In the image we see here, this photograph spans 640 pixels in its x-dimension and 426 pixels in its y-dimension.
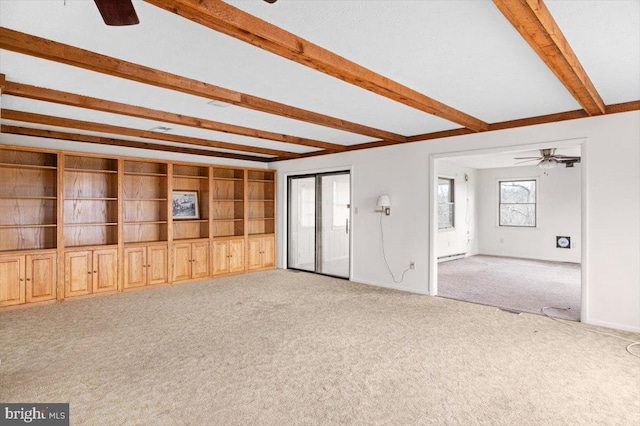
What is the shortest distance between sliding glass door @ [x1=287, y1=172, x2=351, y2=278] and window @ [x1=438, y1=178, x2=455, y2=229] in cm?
340

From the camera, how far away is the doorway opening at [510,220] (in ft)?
23.1

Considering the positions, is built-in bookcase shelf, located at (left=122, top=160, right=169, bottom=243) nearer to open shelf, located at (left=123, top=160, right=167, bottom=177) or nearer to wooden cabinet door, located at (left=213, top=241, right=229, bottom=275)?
open shelf, located at (left=123, top=160, right=167, bottom=177)

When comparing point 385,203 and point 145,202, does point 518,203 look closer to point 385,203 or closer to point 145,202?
point 385,203

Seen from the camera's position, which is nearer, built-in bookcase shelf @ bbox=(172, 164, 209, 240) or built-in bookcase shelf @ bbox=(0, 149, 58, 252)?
built-in bookcase shelf @ bbox=(0, 149, 58, 252)

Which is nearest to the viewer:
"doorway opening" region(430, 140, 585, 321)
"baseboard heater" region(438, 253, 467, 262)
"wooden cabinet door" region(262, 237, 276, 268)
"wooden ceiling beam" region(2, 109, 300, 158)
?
"wooden ceiling beam" region(2, 109, 300, 158)

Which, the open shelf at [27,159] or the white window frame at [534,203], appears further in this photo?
the white window frame at [534,203]

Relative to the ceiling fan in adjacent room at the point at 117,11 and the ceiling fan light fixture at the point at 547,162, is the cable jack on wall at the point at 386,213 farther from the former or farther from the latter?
the ceiling fan in adjacent room at the point at 117,11

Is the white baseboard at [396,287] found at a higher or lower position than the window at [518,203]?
lower

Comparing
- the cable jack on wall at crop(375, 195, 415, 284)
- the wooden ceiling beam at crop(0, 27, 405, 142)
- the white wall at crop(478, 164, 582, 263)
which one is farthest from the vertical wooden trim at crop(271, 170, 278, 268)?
the white wall at crop(478, 164, 582, 263)

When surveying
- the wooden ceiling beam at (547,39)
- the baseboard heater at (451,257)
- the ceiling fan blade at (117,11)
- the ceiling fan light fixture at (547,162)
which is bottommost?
the baseboard heater at (451,257)

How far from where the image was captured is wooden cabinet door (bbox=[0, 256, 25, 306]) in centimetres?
462

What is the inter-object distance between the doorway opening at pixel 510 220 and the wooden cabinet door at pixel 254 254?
3517mm

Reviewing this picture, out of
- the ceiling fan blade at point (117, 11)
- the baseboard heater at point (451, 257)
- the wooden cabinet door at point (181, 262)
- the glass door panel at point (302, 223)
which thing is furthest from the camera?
the baseboard heater at point (451, 257)

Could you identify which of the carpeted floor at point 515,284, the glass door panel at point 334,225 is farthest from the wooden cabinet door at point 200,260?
the carpeted floor at point 515,284
